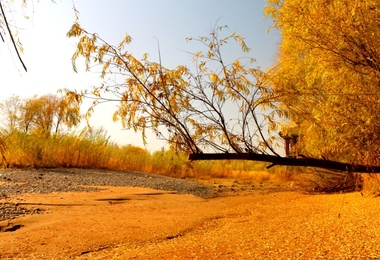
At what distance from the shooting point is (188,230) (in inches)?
143

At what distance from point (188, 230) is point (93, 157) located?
616 centimetres

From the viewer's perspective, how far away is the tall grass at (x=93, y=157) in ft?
26.8

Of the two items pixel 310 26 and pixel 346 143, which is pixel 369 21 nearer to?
pixel 310 26

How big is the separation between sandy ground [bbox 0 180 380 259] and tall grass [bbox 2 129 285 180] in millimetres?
2759

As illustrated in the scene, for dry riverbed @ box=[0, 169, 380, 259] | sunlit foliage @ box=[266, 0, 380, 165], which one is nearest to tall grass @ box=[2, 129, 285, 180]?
dry riverbed @ box=[0, 169, 380, 259]

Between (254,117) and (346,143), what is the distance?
1389mm

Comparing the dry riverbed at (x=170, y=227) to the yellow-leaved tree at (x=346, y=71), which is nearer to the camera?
the dry riverbed at (x=170, y=227)

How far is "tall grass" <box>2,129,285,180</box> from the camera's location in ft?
26.8

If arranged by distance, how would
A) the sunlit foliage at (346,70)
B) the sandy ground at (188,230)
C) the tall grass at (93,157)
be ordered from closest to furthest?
the sandy ground at (188,230) < the sunlit foliage at (346,70) < the tall grass at (93,157)

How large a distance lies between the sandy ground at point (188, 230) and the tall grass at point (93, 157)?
2.76 m

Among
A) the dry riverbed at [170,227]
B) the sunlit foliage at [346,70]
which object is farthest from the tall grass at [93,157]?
the sunlit foliage at [346,70]

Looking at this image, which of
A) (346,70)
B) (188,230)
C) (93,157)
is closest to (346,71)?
(346,70)

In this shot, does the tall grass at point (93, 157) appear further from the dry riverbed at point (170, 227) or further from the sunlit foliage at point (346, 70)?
the sunlit foliage at point (346, 70)

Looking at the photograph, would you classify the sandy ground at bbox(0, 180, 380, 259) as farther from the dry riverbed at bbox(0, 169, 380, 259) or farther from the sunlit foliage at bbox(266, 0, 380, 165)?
A: the sunlit foliage at bbox(266, 0, 380, 165)
